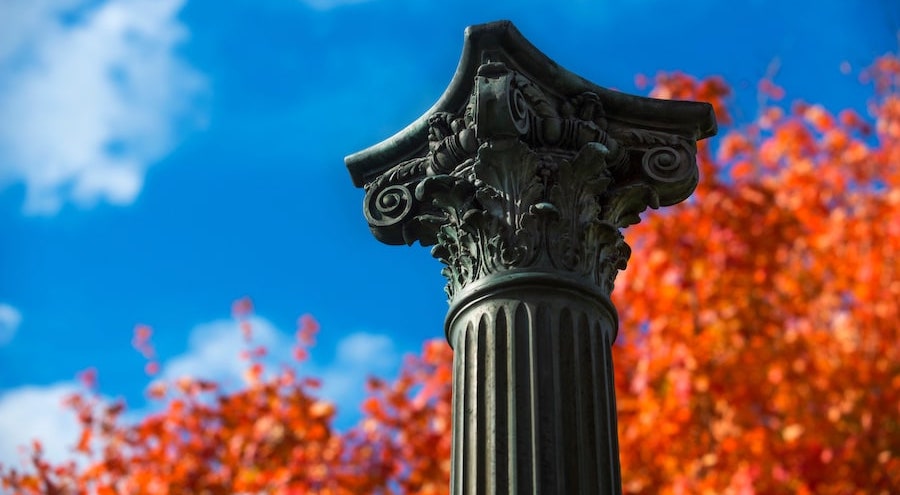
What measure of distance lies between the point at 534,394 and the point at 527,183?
4.87ft

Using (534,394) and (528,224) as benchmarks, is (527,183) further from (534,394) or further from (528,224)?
(534,394)

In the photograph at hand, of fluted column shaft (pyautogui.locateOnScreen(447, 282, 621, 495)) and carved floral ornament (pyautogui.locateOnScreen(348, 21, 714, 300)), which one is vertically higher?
carved floral ornament (pyautogui.locateOnScreen(348, 21, 714, 300))

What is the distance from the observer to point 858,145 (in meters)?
26.2

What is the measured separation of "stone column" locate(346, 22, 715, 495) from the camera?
5707 mm

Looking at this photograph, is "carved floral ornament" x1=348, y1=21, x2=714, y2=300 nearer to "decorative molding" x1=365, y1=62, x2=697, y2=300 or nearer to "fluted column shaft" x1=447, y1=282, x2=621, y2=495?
"decorative molding" x1=365, y1=62, x2=697, y2=300

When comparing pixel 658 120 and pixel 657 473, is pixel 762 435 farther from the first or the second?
pixel 658 120

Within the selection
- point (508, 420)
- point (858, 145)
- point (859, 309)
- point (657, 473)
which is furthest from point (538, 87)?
point (858, 145)

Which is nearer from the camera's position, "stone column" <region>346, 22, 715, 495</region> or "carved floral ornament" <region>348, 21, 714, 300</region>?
"stone column" <region>346, 22, 715, 495</region>

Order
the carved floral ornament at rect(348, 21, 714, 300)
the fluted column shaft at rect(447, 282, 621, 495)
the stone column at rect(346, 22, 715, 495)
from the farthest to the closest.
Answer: the carved floral ornament at rect(348, 21, 714, 300) < the stone column at rect(346, 22, 715, 495) < the fluted column shaft at rect(447, 282, 621, 495)

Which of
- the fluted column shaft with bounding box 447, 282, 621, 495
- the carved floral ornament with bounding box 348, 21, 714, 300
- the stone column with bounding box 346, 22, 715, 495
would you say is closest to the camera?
the fluted column shaft with bounding box 447, 282, 621, 495

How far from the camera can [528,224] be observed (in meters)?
6.49

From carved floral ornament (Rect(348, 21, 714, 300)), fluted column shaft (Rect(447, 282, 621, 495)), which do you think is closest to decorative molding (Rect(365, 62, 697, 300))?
carved floral ornament (Rect(348, 21, 714, 300))

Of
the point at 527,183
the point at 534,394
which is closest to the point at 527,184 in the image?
the point at 527,183

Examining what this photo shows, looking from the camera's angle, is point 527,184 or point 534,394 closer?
point 534,394
